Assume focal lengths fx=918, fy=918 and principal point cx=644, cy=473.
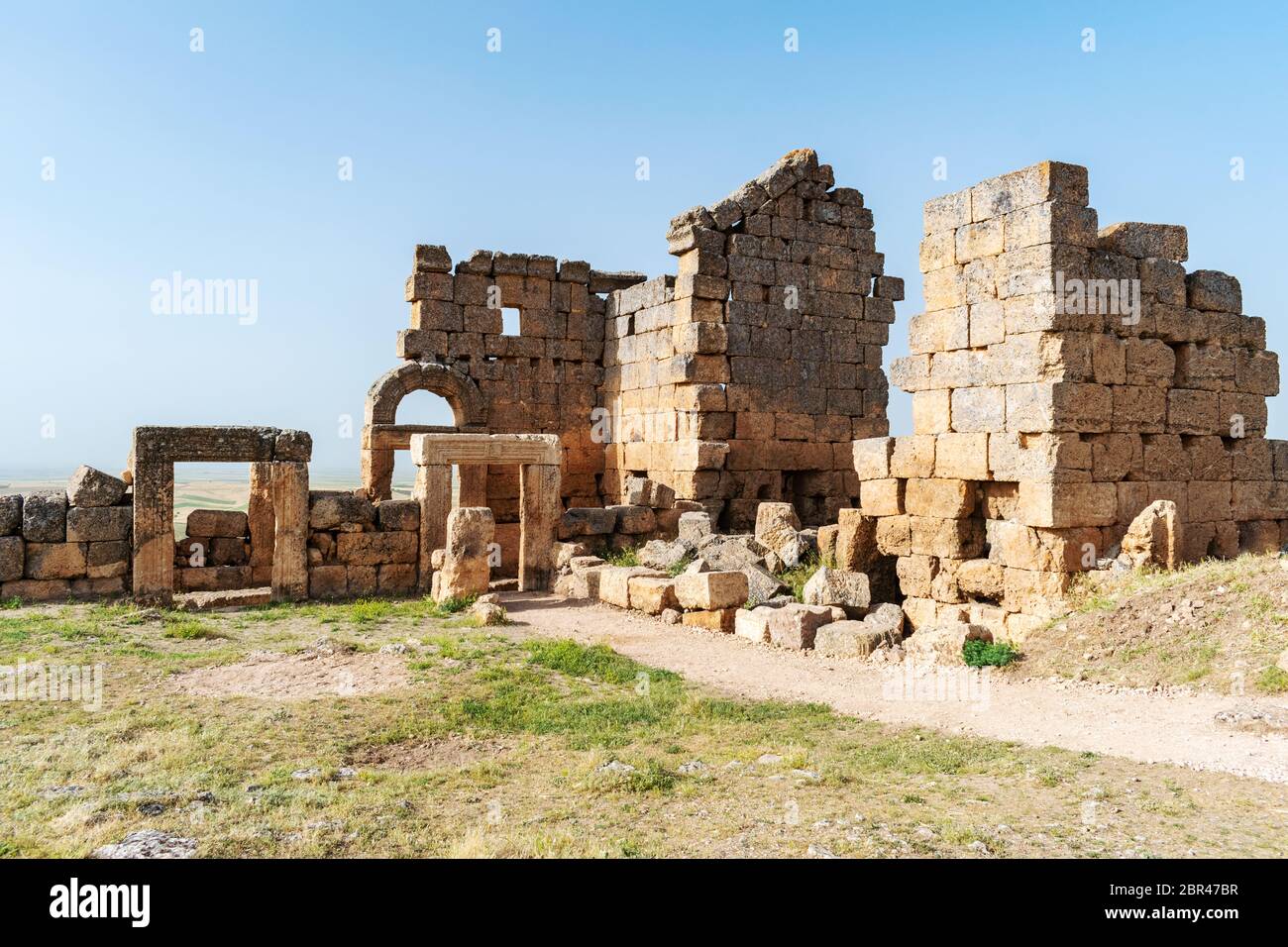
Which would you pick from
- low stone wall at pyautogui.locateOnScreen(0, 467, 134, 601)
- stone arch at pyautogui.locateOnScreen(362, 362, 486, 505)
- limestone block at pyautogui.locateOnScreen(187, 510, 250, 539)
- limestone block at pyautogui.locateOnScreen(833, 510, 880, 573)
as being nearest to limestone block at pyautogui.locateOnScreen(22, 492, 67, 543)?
low stone wall at pyautogui.locateOnScreen(0, 467, 134, 601)

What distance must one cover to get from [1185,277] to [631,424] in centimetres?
985

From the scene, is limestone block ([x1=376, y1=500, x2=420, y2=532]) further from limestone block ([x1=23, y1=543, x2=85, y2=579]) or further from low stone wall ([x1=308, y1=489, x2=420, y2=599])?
limestone block ([x1=23, y1=543, x2=85, y2=579])

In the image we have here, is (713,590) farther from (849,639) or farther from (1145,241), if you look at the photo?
(1145,241)

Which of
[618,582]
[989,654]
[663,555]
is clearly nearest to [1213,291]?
[989,654]

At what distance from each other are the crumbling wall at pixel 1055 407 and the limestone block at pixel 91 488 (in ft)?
32.3

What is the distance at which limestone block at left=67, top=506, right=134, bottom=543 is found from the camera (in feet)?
37.8

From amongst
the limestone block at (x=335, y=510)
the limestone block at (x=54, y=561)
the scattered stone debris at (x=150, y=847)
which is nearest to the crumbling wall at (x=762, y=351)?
the limestone block at (x=335, y=510)

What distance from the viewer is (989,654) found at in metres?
8.79

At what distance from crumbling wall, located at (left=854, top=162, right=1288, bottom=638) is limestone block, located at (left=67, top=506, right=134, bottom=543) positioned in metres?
9.71

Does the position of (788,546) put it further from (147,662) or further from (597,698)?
(147,662)

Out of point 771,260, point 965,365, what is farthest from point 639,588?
point 771,260

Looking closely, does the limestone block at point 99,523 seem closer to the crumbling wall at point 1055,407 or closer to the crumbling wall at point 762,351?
the crumbling wall at point 762,351

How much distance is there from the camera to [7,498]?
1145 centimetres

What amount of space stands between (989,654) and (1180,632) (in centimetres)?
162
